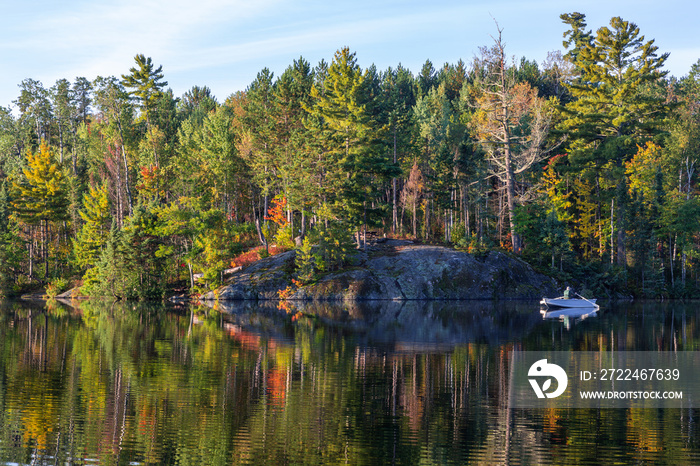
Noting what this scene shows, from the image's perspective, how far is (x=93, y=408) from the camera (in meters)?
15.6

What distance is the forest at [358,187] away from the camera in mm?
60594

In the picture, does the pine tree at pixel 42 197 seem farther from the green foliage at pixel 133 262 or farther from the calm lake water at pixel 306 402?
the calm lake water at pixel 306 402

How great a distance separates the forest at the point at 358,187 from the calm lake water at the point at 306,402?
91.9ft

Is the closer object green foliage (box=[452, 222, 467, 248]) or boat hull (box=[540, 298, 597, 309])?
boat hull (box=[540, 298, 597, 309])

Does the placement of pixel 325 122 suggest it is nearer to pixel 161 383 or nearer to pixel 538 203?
pixel 538 203

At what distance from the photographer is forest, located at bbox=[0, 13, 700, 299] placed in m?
60.6

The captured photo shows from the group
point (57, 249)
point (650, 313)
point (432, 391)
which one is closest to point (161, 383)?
point (432, 391)

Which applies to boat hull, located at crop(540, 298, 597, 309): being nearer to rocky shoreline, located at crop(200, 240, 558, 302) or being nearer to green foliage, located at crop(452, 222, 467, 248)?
rocky shoreline, located at crop(200, 240, 558, 302)

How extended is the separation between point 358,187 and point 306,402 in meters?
44.6

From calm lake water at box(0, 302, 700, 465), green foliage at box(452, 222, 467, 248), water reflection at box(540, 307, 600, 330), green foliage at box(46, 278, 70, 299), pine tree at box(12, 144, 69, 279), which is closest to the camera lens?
calm lake water at box(0, 302, 700, 465)

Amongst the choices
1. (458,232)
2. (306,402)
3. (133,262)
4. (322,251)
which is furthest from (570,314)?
(133,262)

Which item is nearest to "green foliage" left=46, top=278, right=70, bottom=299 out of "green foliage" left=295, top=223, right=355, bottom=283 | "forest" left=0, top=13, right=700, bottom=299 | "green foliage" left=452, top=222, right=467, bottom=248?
"forest" left=0, top=13, right=700, bottom=299

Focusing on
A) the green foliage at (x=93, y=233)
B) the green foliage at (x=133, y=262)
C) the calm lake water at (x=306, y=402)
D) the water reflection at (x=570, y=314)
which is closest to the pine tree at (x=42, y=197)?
the green foliage at (x=93, y=233)

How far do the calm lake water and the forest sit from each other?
28015mm
